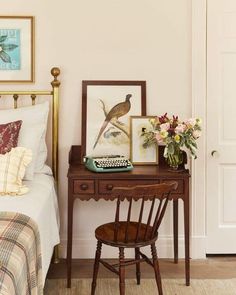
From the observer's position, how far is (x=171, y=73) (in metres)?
3.42

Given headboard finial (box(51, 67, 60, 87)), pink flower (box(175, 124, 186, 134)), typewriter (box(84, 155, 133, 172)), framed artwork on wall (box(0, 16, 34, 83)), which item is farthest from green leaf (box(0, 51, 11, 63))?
pink flower (box(175, 124, 186, 134))

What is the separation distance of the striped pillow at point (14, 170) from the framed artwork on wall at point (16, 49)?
0.83 metres

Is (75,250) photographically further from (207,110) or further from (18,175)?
(207,110)

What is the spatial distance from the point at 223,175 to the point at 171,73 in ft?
2.96

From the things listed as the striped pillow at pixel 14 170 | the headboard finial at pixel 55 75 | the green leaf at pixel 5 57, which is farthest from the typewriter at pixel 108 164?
the green leaf at pixel 5 57

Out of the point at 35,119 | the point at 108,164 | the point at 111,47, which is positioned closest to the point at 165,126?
the point at 108,164

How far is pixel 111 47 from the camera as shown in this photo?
3.39 meters

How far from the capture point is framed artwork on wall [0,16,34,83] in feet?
10.9

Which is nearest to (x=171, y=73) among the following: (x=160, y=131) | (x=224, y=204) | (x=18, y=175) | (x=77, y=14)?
(x=160, y=131)

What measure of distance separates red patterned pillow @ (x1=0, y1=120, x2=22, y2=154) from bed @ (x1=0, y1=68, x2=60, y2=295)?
46 mm

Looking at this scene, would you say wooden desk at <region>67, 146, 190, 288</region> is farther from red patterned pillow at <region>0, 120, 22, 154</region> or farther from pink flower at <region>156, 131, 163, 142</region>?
red patterned pillow at <region>0, 120, 22, 154</region>

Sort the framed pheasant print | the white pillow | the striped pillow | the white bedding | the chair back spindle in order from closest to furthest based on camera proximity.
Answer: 1. the white bedding
2. the chair back spindle
3. the striped pillow
4. the white pillow
5. the framed pheasant print

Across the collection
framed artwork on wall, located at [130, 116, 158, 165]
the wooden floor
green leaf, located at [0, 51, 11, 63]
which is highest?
green leaf, located at [0, 51, 11, 63]

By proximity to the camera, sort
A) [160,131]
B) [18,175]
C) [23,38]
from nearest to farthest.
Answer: [18,175] < [160,131] < [23,38]
